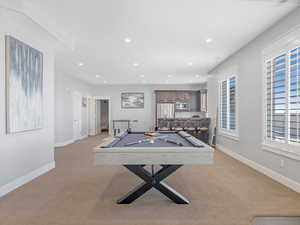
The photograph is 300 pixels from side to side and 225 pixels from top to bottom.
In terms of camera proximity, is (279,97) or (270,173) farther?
(270,173)

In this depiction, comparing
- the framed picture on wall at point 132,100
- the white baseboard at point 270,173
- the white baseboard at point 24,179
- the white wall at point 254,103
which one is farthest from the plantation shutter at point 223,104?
the framed picture on wall at point 132,100

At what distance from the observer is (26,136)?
3.36m

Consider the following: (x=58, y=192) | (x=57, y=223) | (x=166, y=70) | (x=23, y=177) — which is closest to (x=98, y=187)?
(x=58, y=192)

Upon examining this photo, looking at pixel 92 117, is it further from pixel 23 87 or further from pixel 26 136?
pixel 23 87

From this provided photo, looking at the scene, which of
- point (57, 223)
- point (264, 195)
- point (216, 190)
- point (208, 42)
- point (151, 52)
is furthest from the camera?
point (151, 52)

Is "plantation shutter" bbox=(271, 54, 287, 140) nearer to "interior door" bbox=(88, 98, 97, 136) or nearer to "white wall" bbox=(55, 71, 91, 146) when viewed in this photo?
"white wall" bbox=(55, 71, 91, 146)

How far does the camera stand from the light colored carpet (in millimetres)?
2213

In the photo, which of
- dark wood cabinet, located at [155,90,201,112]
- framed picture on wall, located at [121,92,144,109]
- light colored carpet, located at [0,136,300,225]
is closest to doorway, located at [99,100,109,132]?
framed picture on wall, located at [121,92,144,109]

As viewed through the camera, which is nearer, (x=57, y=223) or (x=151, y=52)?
Result: (x=57, y=223)

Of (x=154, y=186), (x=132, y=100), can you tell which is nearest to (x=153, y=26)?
(x=154, y=186)

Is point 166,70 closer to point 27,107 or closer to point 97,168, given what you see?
point 97,168

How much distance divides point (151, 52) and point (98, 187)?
3526 mm

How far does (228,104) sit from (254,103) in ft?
5.06

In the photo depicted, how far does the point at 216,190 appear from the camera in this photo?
3.02m
